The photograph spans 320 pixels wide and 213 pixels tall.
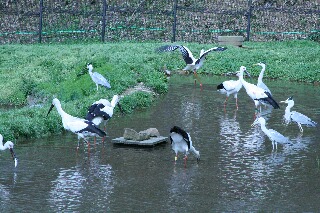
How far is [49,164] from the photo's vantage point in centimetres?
1148

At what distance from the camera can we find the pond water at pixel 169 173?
375 inches

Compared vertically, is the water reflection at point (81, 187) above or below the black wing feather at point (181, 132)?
below

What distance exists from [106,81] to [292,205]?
8.37 metres

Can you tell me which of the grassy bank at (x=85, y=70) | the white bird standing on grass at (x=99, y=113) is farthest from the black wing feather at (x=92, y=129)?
the grassy bank at (x=85, y=70)

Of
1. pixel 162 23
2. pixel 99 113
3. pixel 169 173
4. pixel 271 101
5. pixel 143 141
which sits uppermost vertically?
pixel 162 23

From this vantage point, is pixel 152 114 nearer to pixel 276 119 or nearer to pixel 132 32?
pixel 276 119

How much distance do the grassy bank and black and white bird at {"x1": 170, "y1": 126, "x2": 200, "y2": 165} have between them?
292cm

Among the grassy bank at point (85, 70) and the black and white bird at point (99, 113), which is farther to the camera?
the grassy bank at point (85, 70)

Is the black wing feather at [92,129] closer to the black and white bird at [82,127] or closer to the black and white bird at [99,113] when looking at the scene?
the black and white bird at [82,127]

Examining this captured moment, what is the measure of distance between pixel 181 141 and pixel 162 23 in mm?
20208

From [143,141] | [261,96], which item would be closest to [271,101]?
[261,96]

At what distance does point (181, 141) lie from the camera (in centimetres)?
1137

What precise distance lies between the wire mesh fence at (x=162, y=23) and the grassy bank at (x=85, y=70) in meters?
2.62

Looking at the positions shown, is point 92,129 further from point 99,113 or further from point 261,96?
point 261,96
